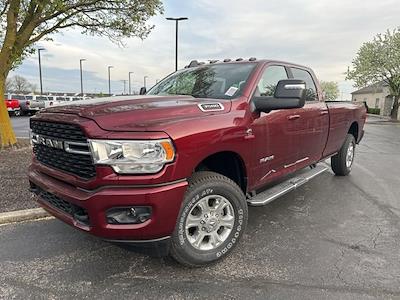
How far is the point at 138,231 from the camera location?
8.96ft

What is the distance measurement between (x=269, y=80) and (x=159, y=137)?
2034 millimetres

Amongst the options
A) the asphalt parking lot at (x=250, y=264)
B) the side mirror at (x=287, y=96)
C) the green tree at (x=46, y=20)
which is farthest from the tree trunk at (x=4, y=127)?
the side mirror at (x=287, y=96)

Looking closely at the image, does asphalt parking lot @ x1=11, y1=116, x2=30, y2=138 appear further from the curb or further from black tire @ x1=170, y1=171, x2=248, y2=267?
black tire @ x1=170, y1=171, x2=248, y2=267

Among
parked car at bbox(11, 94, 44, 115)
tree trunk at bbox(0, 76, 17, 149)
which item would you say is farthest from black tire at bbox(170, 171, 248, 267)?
parked car at bbox(11, 94, 44, 115)

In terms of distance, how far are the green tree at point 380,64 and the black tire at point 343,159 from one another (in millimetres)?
32811

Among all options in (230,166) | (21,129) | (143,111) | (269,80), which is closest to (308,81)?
(269,80)

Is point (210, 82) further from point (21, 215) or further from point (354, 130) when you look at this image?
point (354, 130)

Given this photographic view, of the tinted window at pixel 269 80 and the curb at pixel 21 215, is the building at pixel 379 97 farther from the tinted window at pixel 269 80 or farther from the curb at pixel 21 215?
the curb at pixel 21 215

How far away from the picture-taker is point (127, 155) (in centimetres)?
266

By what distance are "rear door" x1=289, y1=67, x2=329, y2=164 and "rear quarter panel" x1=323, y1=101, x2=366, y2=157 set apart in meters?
0.24

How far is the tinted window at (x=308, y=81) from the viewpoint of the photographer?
511cm

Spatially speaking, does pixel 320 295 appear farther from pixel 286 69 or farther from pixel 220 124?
pixel 286 69

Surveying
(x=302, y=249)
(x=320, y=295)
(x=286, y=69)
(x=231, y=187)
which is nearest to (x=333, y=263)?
(x=302, y=249)

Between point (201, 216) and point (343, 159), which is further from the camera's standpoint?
point (343, 159)
